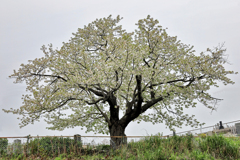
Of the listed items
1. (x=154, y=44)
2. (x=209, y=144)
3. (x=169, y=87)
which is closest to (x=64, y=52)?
A: (x=154, y=44)

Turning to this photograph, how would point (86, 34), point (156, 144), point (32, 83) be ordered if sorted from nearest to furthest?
point (156, 144) → point (32, 83) → point (86, 34)

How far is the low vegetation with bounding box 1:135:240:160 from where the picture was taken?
27.1 ft

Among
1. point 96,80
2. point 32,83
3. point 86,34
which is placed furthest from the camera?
point 86,34

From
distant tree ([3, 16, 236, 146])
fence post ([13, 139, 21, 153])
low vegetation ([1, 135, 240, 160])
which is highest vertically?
distant tree ([3, 16, 236, 146])

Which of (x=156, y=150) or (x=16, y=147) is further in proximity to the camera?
(x=16, y=147)

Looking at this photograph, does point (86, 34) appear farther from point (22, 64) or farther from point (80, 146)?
point (80, 146)

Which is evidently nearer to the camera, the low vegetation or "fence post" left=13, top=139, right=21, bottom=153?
the low vegetation

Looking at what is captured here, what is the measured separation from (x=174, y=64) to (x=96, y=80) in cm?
635

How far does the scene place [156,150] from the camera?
28.5 ft

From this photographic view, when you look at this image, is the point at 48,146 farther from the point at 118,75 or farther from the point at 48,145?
the point at 118,75

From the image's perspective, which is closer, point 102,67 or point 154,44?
point 102,67

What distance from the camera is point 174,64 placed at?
14289 millimetres

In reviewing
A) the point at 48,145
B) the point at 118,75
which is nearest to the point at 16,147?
the point at 48,145

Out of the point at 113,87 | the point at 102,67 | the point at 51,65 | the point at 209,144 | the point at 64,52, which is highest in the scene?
the point at 64,52
